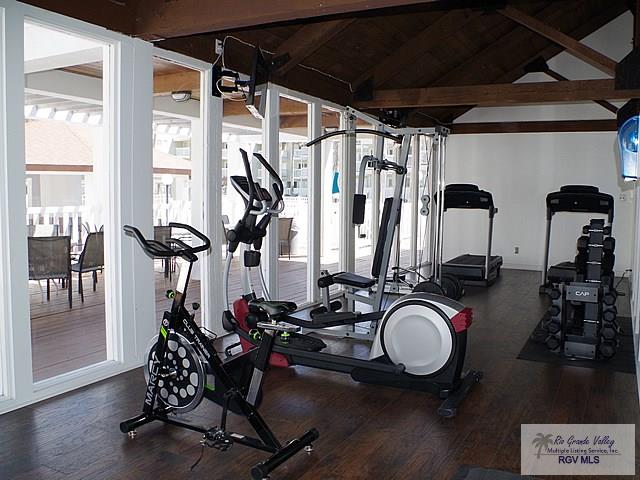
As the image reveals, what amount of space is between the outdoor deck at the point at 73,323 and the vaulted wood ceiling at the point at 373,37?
240 centimetres

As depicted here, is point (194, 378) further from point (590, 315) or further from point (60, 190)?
point (60, 190)

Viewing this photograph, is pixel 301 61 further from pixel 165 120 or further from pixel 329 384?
pixel 329 384

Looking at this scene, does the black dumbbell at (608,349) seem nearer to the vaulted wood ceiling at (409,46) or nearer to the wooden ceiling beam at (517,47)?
the vaulted wood ceiling at (409,46)

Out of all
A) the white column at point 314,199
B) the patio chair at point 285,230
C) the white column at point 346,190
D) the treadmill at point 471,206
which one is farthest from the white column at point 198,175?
the patio chair at point 285,230

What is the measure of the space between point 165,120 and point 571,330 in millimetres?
4576

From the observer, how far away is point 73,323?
5500 millimetres

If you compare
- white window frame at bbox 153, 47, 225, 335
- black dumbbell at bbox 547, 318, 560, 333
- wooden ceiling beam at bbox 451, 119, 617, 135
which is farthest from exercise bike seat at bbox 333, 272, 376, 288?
wooden ceiling beam at bbox 451, 119, 617, 135

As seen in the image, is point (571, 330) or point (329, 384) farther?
point (571, 330)

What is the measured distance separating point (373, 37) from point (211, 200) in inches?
112

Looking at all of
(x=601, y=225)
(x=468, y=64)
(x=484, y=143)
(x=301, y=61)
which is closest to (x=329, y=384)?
(x=601, y=225)

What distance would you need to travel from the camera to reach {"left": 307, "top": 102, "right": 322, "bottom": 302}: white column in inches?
264

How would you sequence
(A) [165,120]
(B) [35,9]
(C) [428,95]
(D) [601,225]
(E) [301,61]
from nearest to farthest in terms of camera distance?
1. (B) [35,9]
2. (D) [601,225]
3. (E) [301,61]
4. (A) [165,120]
5. (C) [428,95]

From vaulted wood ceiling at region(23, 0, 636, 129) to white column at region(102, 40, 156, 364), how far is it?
0.29 m

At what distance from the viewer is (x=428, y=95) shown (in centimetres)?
739
